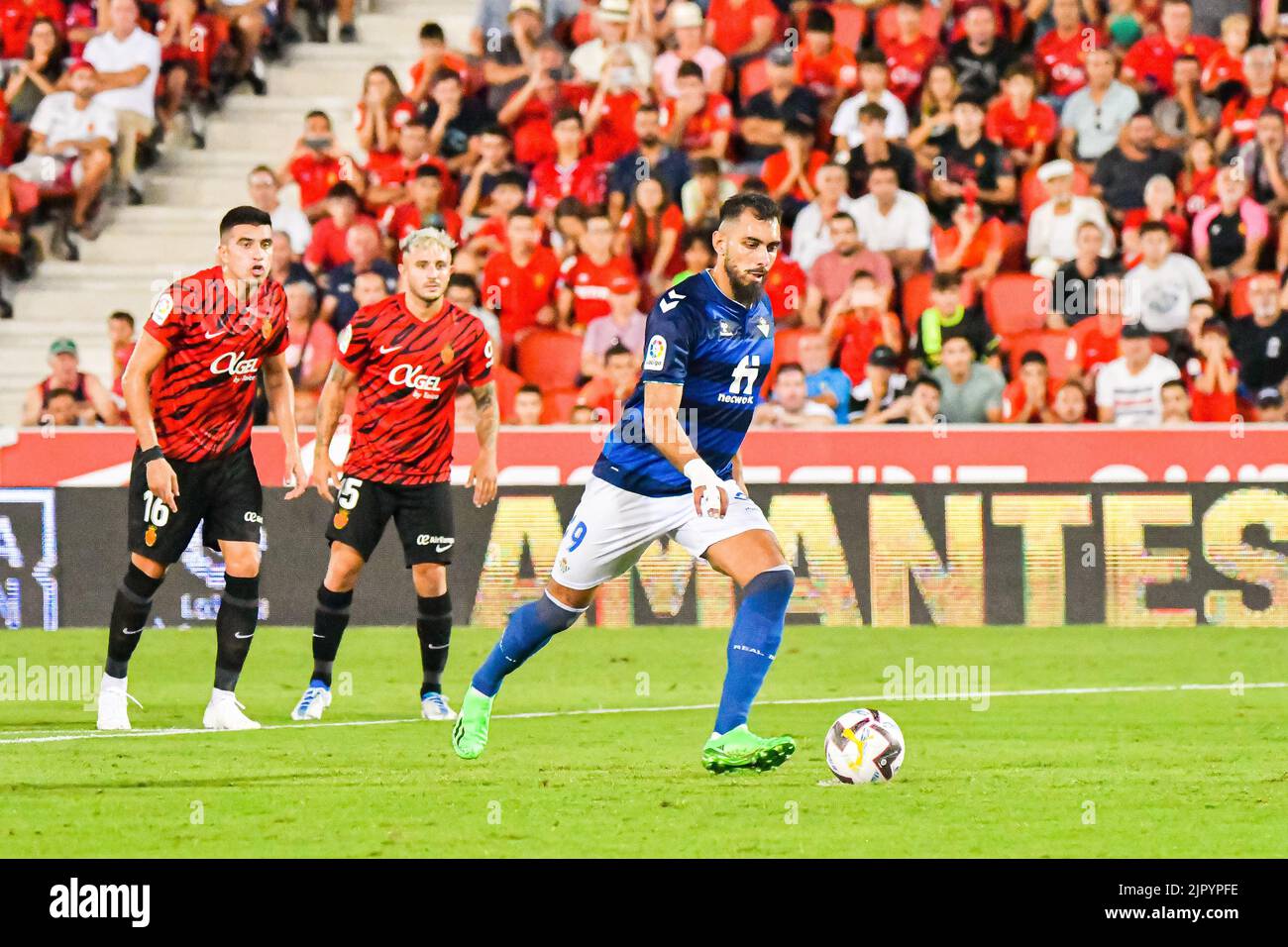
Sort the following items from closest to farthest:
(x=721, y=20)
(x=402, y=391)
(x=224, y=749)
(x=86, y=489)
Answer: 1. (x=224, y=749)
2. (x=402, y=391)
3. (x=86, y=489)
4. (x=721, y=20)

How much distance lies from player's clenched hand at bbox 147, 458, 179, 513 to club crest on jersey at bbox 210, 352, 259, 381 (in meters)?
0.56

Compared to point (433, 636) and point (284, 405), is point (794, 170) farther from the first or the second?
point (284, 405)

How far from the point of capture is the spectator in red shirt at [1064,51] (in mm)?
18312

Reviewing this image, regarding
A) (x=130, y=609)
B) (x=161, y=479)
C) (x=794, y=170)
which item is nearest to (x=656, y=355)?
(x=161, y=479)

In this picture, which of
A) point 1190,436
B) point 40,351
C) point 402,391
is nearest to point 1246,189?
point 1190,436

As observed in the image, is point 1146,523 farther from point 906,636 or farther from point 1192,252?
point 1192,252

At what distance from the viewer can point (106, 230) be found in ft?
67.3

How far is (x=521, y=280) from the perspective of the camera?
17219 mm

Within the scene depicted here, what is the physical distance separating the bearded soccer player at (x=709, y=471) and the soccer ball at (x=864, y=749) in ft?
0.93

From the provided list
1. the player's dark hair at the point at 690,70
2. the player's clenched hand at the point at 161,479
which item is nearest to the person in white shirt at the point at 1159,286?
the player's dark hair at the point at 690,70

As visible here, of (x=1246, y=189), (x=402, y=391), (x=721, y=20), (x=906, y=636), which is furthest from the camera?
(x=721, y=20)

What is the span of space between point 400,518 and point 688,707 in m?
1.87

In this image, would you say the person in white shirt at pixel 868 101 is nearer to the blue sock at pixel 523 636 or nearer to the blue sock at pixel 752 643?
the blue sock at pixel 523 636

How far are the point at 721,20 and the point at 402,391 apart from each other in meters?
9.23
